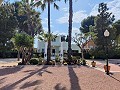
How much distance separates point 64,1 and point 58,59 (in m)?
7.41

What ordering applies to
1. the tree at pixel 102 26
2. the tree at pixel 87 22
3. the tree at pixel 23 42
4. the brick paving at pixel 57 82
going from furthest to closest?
the tree at pixel 87 22
the tree at pixel 102 26
the tree at pixel 23 42
the brick paving at pixel 57 82

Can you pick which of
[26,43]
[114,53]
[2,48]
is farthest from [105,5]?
[26,43]

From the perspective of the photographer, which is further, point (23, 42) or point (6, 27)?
point (6, 27)

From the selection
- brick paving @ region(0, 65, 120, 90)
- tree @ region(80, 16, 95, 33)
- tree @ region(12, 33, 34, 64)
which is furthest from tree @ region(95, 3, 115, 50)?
brick paving @ region(0, 65, 120, 90)

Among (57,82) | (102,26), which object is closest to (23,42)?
(57,82)

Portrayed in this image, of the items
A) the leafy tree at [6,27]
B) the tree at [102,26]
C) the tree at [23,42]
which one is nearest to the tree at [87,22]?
the tree at [102,26]

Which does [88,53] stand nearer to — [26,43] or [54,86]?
[26,43]

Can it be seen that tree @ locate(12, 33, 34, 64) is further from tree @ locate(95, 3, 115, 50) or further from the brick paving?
tree @ locate(95, 3, 115, 50)

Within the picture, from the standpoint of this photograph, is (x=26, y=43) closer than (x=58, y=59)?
Yes

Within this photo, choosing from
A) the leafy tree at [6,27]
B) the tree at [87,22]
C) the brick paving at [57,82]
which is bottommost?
the brick paving at [57,82]

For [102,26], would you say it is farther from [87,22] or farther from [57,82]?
[57,82]

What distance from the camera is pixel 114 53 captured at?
2094 inches

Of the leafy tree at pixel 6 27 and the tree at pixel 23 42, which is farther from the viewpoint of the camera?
the leafy tree at pixel 6 27

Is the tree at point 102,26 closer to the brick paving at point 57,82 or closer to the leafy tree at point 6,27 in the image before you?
the leafy tree at point 6,27
